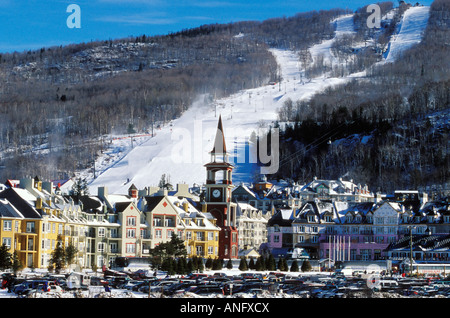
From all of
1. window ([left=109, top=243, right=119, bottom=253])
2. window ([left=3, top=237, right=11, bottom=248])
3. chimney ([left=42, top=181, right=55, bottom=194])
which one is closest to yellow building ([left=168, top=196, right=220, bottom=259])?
window ([left=109, top=243, right=119, bottom=253])

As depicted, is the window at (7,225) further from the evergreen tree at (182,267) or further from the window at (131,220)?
the window at (131,220)

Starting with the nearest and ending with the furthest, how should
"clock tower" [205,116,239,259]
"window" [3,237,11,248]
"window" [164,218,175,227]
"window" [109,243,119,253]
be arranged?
1. "window" [3,237,11,248]
2. "window" [109,243,119,253]
3. "window" [164,218,175,227]
4. "clock tower" [205,116,239,259]

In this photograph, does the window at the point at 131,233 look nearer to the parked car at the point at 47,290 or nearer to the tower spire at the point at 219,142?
the tower spire at the point at 219,142

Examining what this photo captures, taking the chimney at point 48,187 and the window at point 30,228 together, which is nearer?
the window at point 30,228

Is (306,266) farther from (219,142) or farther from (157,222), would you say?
(219,142)

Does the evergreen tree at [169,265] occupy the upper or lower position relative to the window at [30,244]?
lower

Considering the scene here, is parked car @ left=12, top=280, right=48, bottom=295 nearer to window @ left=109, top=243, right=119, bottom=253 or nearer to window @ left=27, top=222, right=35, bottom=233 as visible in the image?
window @ left=27, top=222, right=35, bottom=233

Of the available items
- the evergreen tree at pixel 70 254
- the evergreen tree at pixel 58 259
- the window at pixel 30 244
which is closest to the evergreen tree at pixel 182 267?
the evergreen tree at pixel 70 254

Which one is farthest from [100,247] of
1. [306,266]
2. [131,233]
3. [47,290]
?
[47,290]

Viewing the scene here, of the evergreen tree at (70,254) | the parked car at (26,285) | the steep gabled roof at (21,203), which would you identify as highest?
the steep gabled roof at (21,203)

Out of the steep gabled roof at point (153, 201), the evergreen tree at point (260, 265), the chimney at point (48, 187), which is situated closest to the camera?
the evergreen tree at point (260, 265)

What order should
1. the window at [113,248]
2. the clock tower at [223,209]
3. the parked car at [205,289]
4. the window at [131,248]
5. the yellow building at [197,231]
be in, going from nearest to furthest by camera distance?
the parked car at [205,289], the window at [113,248], the window at [131,248], the yellow building at [197,231], the clock tower at [223,209]
